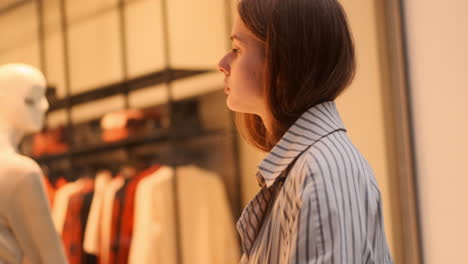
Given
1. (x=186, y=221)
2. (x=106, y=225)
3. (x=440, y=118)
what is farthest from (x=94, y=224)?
(x=440, y=118)

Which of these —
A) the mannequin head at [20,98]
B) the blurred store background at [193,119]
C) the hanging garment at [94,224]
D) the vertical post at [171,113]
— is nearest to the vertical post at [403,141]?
the blurred store background at [193,119]

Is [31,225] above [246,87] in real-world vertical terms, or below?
Answer: below

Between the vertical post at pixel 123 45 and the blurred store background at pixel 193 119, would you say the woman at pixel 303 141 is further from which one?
the vertical post at pixel 123 45

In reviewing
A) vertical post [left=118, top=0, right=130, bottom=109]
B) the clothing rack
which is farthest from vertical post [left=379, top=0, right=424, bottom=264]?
vertical post [left=118, top=0, right=130, bottom=109]

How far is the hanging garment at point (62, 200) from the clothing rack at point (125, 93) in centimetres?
13

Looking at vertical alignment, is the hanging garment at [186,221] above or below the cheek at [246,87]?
below

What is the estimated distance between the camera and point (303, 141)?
3.86 feet

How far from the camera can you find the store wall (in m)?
3.27

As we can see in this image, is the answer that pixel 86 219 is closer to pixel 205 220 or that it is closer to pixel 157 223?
pixel 157 223

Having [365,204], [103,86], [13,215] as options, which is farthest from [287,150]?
[103,86]

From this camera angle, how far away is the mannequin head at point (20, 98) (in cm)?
256

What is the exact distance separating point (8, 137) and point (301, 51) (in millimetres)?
1624

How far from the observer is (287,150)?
120cm

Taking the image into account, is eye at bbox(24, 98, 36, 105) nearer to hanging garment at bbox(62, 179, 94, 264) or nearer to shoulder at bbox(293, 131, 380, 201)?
hanging garment at bbox(62, 179, 94, 264)
